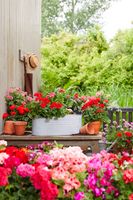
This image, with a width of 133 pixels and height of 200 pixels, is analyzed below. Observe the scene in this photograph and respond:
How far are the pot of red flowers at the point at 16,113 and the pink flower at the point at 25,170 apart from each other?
2.15 meters

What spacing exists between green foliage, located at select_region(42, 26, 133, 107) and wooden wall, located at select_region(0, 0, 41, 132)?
354 cm

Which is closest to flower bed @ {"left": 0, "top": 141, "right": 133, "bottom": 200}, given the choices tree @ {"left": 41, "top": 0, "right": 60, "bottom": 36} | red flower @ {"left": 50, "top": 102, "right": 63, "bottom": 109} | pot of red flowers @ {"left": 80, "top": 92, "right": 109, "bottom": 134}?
red flower @ {"left": 50, "top": 102, "right": 63, "bottom": 109}

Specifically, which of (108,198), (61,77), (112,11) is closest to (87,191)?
(108,198)

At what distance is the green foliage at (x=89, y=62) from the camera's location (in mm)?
9695

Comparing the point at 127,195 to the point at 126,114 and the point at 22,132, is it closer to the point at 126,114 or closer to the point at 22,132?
the point at 22,132

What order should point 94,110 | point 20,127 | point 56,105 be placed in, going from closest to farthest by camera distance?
point 56,105
point 20,127
point 94,110

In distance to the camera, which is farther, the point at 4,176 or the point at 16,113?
the point at 16,113

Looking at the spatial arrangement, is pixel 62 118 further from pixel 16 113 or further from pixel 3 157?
pixel 3 157

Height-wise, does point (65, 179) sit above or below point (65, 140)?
above

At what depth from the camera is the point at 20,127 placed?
4.05 m

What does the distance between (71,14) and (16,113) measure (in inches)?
455

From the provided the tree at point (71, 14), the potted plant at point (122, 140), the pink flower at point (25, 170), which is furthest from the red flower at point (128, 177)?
the tree at point (71, 14)

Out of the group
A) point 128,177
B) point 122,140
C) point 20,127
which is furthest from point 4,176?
point 122,140

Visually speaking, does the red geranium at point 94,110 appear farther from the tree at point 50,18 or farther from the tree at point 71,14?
the tree at point 50,18
